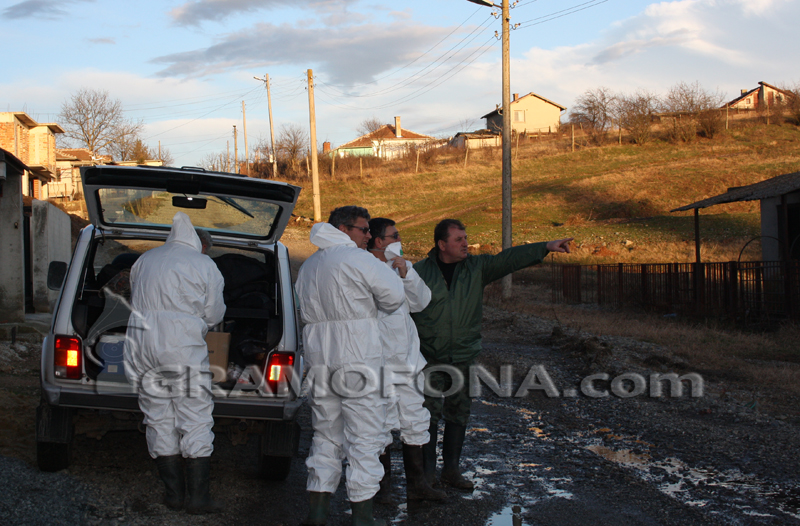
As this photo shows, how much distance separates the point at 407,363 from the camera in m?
A: 4.27

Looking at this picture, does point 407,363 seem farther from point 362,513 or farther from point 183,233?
point 183,233

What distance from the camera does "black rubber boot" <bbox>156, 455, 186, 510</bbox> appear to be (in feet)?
13.4

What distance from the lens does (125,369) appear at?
165 inches

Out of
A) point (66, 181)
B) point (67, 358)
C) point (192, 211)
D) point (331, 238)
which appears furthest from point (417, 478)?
point (66, 181)

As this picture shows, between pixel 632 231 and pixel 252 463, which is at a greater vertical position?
pixel 632 231

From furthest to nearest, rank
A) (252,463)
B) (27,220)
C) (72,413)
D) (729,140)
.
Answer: (729,140) → (27,220) → (252,463) → (72,413)

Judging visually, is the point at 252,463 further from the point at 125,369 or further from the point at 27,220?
the point at 27,220

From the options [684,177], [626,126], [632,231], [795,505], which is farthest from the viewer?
[626,126]

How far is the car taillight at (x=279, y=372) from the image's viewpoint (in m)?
4.41

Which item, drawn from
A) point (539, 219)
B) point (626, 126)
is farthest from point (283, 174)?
point (626, 126)

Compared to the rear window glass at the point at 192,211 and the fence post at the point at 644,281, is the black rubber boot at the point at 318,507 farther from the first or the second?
the fence post at the point at 644,281

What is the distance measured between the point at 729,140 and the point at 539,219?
88.8 feet

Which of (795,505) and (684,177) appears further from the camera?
(684,177)

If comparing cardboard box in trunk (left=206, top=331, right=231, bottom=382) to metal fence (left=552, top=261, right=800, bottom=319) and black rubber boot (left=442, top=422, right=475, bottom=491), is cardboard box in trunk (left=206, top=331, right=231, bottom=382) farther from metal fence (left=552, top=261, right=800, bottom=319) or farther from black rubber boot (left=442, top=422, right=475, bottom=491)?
metal fence (left=552, top=261, right=800, bottom=319)
